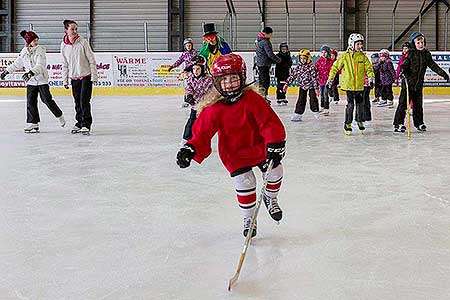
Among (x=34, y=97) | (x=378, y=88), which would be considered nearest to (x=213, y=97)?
(x=34, y=97)

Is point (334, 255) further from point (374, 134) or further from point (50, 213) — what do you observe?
point (374, 134)

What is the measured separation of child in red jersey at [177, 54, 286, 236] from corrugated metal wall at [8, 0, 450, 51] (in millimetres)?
15411

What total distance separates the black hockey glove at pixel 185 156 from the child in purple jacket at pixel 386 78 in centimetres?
995

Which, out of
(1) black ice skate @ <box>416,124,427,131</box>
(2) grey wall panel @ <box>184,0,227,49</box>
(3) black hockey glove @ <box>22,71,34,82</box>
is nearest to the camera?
(3) black hockey glove @ <box>22,71,34,82</box>

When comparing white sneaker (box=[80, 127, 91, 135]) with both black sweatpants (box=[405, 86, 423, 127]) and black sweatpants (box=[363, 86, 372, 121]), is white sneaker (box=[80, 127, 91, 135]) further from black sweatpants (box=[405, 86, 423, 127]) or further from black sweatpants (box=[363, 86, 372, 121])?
black sweatpants (box=[405, 86, 423, 127])

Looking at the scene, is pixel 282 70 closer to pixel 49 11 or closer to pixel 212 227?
pixel 212 227

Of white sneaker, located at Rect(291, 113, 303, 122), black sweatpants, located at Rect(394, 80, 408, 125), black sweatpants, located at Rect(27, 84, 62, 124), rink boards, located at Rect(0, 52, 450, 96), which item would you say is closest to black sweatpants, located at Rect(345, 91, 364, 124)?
black sweatpants, located at Rect(394, 80, 408, 125)

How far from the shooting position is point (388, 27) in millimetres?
19188

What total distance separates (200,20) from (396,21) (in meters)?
6.08

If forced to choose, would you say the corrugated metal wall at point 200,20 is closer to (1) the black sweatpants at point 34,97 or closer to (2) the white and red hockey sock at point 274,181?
(1) the black sweatpants at point 34,97

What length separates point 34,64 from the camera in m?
7.59

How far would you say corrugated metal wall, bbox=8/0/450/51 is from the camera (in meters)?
18.5

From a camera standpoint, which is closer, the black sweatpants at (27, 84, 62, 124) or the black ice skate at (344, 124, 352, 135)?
the black ice skate at (344, 124, 352, 135)

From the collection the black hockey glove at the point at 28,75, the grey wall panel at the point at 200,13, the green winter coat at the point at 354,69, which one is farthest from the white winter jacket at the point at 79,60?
the grey wall panel at the point at 200,13
